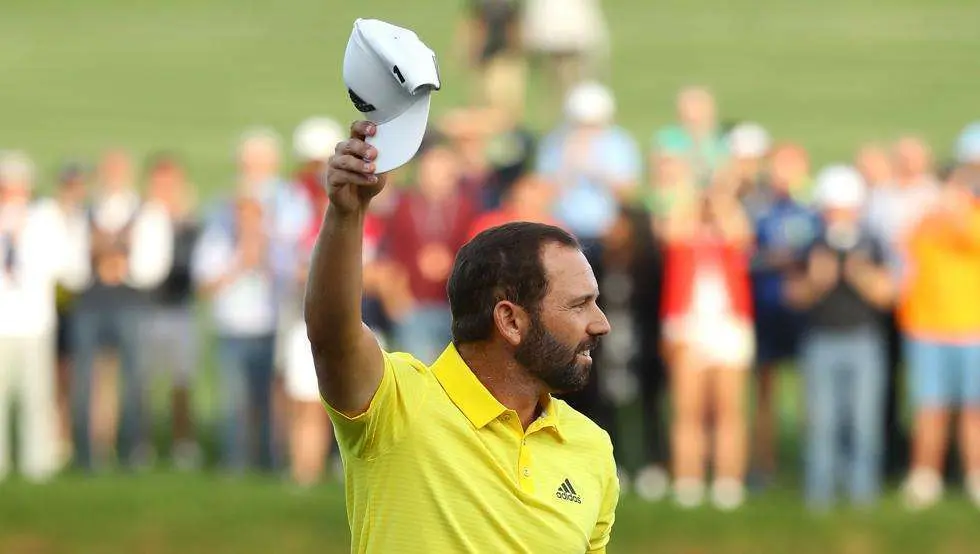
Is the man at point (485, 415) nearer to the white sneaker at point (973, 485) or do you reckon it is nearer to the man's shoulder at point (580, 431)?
the man's shoulder at point (580, 431)

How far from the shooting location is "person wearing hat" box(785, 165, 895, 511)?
12.3 m

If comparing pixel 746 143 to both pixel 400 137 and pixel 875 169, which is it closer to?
pixel 875 169

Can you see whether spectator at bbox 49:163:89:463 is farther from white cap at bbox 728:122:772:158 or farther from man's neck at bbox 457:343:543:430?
man's neck at bbox 457:343:543:430

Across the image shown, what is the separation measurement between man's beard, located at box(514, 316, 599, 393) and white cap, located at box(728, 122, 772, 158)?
881cm

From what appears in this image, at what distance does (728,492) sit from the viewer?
40.7 feet

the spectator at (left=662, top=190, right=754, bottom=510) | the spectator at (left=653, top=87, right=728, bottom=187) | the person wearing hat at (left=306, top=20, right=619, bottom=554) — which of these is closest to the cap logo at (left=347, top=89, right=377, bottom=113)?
the person wearing hat at (left=306, top=20, right=619, bottom=554)

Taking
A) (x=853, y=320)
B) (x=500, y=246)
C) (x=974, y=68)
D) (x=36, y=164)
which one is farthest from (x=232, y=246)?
(x=974, y=68)

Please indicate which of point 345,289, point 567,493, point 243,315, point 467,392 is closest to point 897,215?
point 243,315

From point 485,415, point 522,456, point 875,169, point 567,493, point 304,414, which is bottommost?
point 304,414

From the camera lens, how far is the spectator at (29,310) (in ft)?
43.5

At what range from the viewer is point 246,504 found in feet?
40.6

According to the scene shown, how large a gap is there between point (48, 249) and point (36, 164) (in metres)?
9.60

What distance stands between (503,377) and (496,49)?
1465cm

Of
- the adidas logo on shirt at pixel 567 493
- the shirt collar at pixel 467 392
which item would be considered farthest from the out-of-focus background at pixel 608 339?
the shirt collar at pixel 467 392
